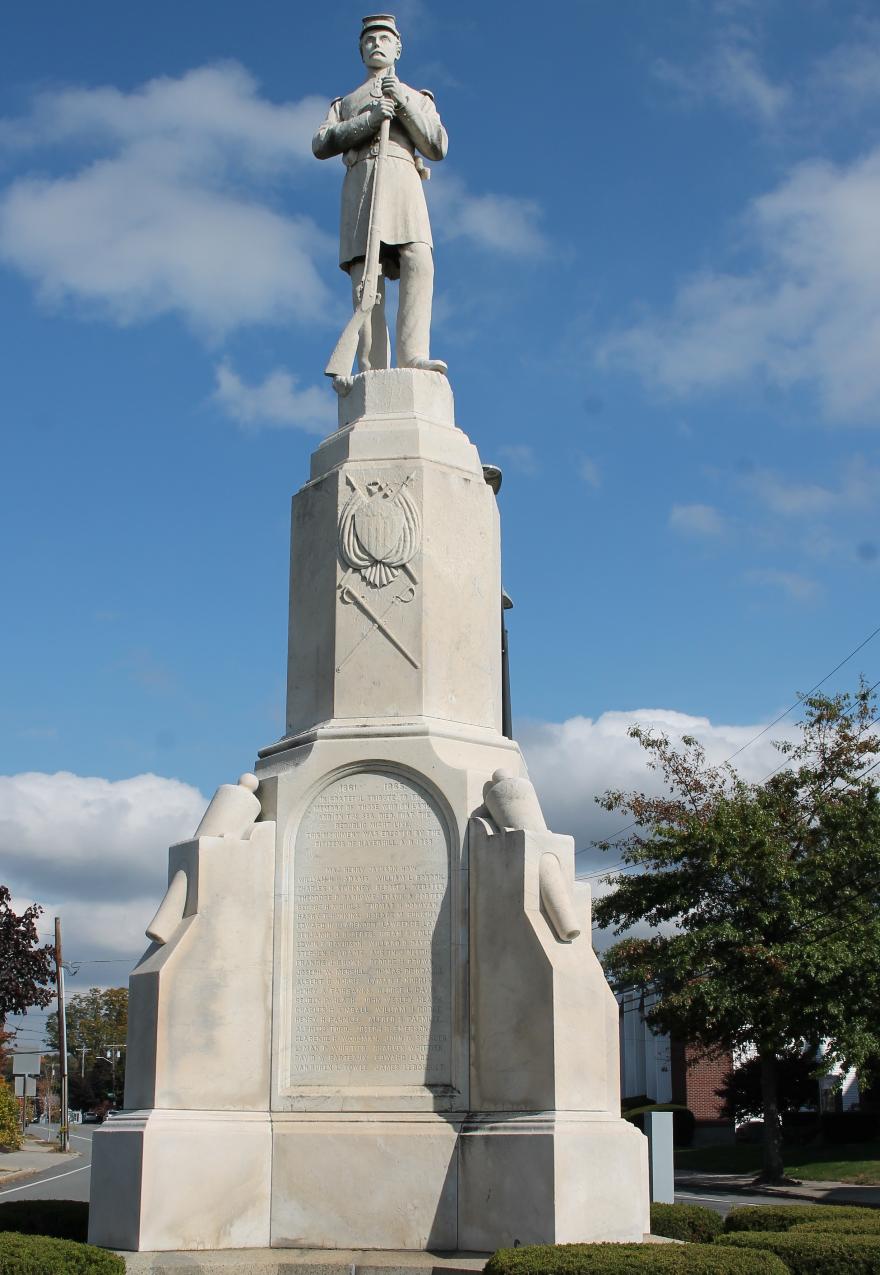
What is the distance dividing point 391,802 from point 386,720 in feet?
2.09

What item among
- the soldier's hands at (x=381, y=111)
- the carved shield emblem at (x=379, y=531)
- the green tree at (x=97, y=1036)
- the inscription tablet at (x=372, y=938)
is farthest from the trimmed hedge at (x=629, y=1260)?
the green tree at (x=97, y=1036)

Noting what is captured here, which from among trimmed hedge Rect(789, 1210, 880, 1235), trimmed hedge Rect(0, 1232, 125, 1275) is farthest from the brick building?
trimmed hedge Rect(0, 1232, 125, 1275)

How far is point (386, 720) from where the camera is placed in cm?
1081

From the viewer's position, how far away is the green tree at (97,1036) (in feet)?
360

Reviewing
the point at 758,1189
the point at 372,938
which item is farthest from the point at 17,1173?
the point at 372,938

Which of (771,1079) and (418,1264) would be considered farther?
(771,1079)

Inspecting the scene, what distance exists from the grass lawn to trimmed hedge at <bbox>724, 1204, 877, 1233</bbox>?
2199cm

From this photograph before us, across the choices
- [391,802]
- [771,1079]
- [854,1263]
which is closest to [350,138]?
[391,802]

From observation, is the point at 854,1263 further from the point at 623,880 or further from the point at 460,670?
the point at 623,880

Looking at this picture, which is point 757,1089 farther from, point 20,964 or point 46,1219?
point 46,1219

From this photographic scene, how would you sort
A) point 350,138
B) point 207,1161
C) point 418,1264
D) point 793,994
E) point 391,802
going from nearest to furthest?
point 418,1264 < point 207,1161 < point 391,802 < point 350,138 < point 793,994

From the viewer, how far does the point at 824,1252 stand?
9.11m

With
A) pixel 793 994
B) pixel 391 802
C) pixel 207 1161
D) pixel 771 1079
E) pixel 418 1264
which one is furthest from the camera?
pixel 771 1079

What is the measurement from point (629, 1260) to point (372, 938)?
327 cm
